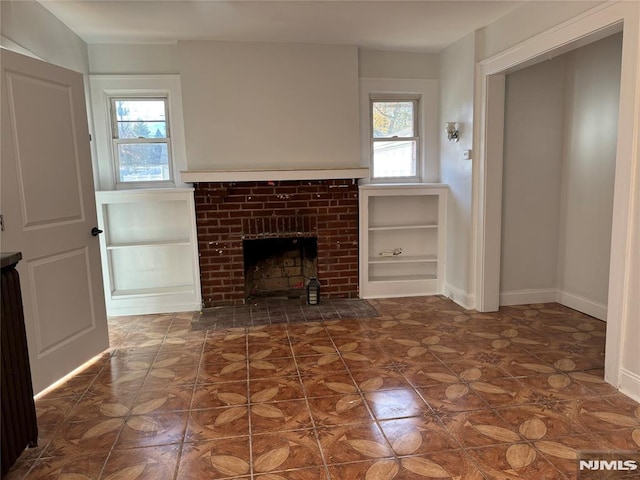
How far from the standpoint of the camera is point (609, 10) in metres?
2.50

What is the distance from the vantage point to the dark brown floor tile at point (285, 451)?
195cm

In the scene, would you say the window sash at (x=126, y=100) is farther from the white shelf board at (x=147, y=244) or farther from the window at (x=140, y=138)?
the white shelf board at (x=147, y=244)

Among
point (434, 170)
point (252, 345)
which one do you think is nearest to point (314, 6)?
point (434, 170)

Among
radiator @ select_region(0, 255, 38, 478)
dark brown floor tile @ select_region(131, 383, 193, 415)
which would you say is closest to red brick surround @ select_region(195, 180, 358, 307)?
dark brown floor tile @ select_region(131, 383, 193, 415)

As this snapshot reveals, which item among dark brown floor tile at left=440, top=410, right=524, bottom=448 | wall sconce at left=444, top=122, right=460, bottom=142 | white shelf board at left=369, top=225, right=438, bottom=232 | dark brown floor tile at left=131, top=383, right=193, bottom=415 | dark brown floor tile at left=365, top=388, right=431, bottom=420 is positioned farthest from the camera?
white shelf board at left=369, top=225, right=438, bottom=232

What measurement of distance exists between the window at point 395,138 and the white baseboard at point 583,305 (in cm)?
194

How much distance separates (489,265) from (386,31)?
2.36m

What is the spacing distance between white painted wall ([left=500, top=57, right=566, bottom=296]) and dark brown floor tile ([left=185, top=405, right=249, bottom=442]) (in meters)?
2.98

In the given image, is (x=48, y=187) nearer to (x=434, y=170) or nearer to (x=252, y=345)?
(x=252, y=345)

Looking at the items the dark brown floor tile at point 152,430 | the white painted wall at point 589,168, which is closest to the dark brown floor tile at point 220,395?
the dark brown floor tile at point 152,430

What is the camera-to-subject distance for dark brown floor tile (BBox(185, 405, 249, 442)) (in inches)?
86.1

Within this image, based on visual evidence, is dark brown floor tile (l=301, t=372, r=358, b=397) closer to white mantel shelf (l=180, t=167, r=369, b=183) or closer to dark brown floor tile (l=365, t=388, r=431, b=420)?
dark brown floor tile (l=365, t=388, r=431, b=420)

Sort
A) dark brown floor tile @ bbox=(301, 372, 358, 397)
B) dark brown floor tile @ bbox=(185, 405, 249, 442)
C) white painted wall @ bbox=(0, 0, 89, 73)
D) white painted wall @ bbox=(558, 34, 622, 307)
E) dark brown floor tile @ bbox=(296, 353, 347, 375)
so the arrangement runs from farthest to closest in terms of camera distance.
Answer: white painted wall @ bbox=(558, 34, 622, 307), dark brown floor tile @ bbox=(296, 353, 347, 375), white painted wall @ bbox=(0, 0, 89, 73), dark brown floor tile @ bbox=(301, 372, 358, 397), dark brown floor tile @ bbox=(185, 405, 249, 442)

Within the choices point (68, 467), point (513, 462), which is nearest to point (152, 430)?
point (68, 467)
